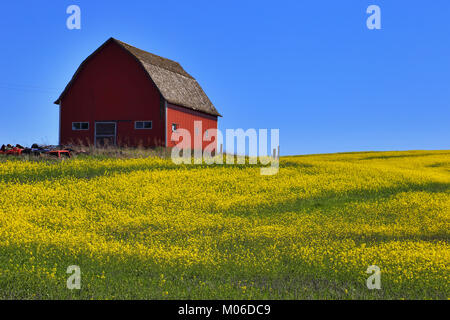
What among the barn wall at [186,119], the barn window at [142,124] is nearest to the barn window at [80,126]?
the barn window at [142,124]

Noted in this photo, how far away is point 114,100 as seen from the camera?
35.7 m

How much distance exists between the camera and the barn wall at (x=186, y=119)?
3475cm

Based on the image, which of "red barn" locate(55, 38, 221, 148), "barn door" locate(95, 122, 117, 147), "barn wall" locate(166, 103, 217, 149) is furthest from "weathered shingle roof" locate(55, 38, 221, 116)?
"barn door" locate(95, 122, 117, 147)

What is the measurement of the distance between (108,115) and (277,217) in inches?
911

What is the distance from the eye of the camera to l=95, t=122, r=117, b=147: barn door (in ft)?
117

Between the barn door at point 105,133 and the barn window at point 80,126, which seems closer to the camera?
the barn door at point 105,133

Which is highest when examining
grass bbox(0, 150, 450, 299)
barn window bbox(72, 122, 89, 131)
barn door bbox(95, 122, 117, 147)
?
barn window bbox(72, 122, 89, 131)

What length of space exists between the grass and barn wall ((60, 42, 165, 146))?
9.54 m

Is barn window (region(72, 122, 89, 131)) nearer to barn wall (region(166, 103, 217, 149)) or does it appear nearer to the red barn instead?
the red barn

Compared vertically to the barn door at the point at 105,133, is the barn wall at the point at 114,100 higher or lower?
higher

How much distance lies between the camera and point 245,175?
2353cm

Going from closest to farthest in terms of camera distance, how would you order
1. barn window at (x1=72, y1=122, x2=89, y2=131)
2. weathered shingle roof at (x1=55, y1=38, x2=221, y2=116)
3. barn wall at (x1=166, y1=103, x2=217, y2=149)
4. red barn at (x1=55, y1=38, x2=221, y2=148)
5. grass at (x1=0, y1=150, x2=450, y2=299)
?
grass at (x1=0, y1=150, x2=450, y2=299) < red barn at (x1=55, y1=38, x2=221, y2=148) < barn wall at (x1=166, y1=103, x2=217, y2=149) < weathered shingle roof at (x1=55, y1=38, x2=221, y2=116) < barn window at (x1=72, y1=122, x2=89, y2=131)

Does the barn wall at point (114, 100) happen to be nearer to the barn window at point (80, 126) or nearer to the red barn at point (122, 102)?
the red barn at point (122, 102)
